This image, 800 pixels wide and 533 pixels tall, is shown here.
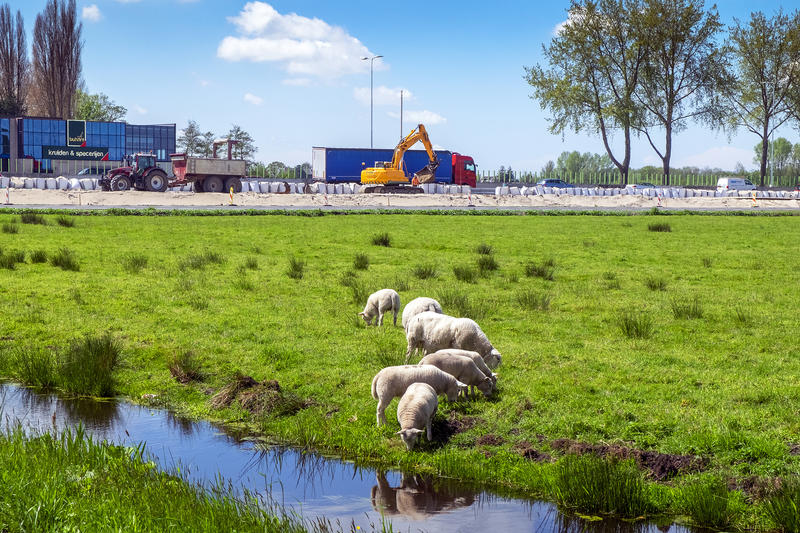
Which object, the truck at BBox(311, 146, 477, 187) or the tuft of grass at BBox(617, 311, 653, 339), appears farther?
the truck at BBox(311, 146, 477, 187)

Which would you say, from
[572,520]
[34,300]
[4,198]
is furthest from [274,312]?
[4,198]

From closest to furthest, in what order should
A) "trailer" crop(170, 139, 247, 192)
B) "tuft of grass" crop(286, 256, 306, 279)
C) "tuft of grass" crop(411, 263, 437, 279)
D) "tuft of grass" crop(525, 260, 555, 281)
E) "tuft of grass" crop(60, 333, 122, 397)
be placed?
"tuft of grass" crop(60, 333, 122, 397) < "tuft of grass" crop(286, 256, 306, 279) < "tuft of grass" crop(411, 263, 437, 279) < "tuft of grass" crop(525, 260, 555, 281) < "trailer" crop(170, 139, 247, 192)

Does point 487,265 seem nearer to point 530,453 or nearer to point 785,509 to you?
point 530,453

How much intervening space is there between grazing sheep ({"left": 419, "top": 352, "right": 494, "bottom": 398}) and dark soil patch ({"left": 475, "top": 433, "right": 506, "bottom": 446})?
1016 mm

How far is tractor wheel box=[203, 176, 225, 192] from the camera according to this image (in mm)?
61531

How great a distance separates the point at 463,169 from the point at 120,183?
35742mm

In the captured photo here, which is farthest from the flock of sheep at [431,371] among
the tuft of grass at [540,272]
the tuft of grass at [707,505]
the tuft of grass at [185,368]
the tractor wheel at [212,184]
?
the tractor wheel at [212,184]

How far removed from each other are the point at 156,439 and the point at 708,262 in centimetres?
1731

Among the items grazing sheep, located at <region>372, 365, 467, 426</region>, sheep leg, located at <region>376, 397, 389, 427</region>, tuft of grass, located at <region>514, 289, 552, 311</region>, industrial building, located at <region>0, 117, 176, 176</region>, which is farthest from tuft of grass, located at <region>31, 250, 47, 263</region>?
industrial building, located at <region>0, 117, 176, 176</region>

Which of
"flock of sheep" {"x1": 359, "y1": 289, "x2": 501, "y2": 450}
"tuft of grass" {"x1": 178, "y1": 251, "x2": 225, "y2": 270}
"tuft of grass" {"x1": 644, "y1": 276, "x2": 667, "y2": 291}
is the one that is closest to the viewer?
"flock of sheep" {"x1": 359, "y1": 289, "x2": 501, "y2": 450}

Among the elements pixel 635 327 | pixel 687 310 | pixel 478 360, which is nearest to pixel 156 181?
pixel 687 310

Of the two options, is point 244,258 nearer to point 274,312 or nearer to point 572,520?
point 274,312

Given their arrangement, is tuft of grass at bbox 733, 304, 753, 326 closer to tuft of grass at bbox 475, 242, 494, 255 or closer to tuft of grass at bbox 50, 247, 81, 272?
tuft of grass at bbox 475, 242, 494, 255

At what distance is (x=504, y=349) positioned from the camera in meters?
11.4
